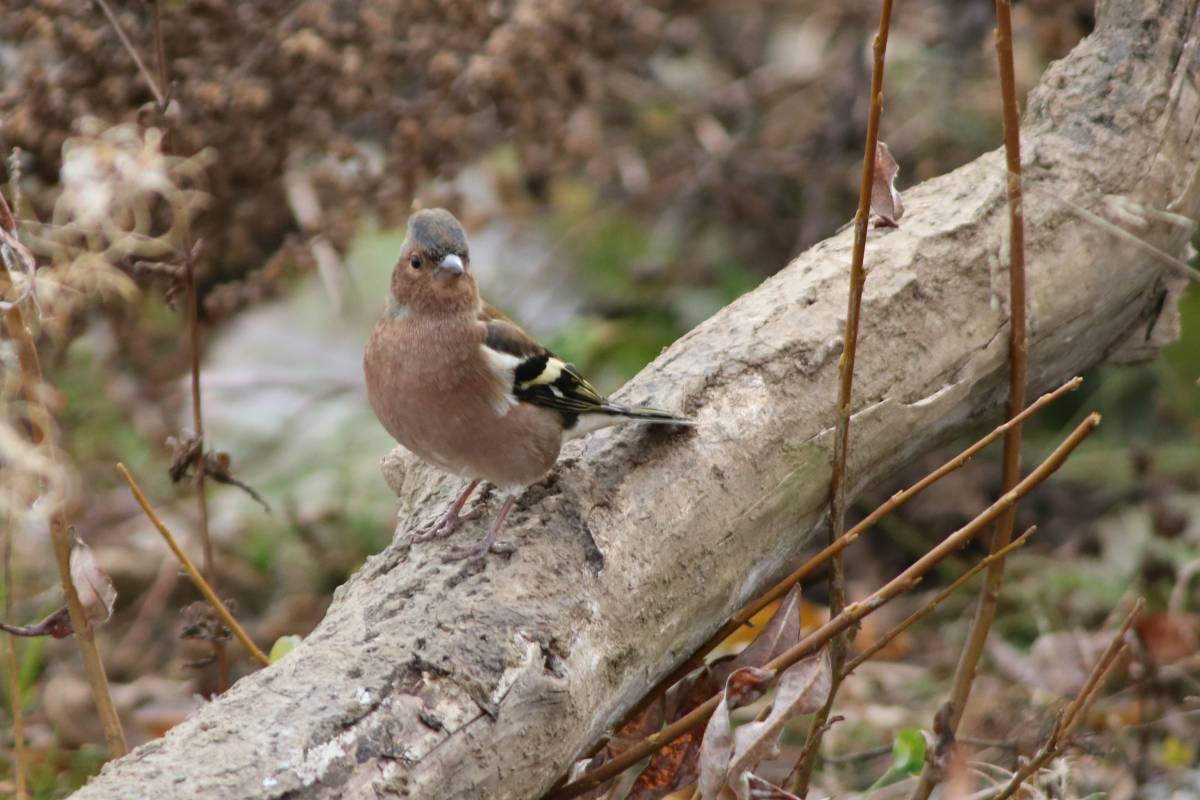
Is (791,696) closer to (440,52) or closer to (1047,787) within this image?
(1047,787)

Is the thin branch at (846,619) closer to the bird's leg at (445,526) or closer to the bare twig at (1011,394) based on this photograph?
the bare twig at (1011,394)

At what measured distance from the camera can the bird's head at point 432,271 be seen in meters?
3.26

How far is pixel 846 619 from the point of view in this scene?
2449 mm

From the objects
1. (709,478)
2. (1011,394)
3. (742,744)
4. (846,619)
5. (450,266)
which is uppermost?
(450,266)

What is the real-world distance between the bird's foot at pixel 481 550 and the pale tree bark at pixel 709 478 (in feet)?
0.12

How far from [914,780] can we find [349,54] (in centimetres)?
324

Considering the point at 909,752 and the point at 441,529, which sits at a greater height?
the point at 441,529

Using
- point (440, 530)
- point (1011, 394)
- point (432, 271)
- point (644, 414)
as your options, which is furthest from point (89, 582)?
point (1011, 394)

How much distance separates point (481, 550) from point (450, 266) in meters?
0.82

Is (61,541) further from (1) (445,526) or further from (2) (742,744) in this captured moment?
(2) (742,744)

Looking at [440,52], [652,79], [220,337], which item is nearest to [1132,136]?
[440,52]

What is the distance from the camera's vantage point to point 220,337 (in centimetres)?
713

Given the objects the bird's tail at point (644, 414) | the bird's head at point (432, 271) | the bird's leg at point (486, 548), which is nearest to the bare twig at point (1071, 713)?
the bird's tail at point (644, 414)

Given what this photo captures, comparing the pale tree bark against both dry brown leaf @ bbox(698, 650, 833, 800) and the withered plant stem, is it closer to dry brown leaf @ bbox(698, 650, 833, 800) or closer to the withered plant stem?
dry brown leaf @ bbox(698, 650, 833, 800)
